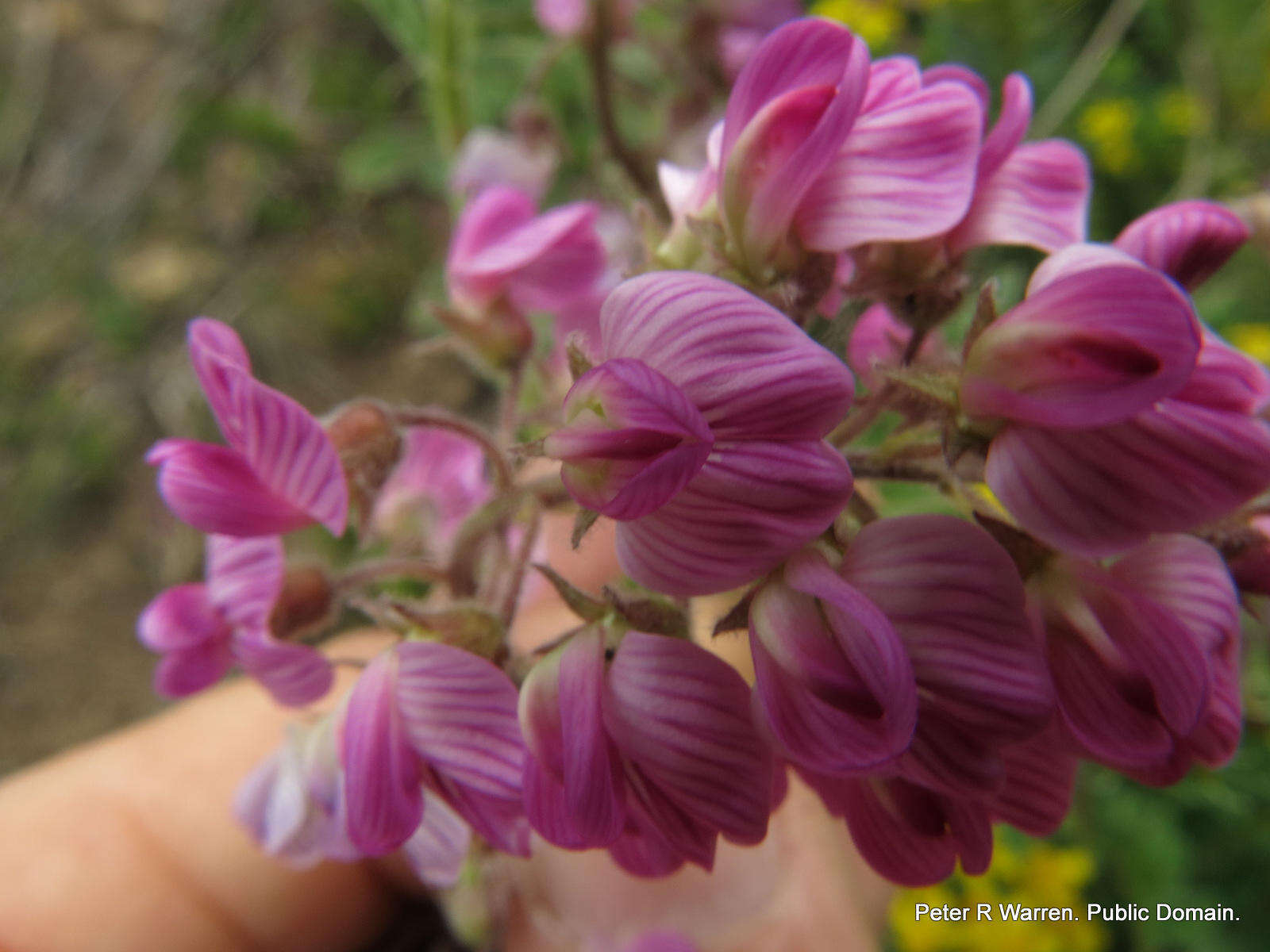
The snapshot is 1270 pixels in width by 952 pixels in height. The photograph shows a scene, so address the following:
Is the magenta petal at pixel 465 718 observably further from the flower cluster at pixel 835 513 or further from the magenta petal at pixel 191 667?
the magenta petal at pixel 191 667

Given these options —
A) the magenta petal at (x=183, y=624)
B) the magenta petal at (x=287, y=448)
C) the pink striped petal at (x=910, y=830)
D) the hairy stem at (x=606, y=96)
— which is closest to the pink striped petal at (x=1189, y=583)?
the pink striped petal at (x=910, y=830)

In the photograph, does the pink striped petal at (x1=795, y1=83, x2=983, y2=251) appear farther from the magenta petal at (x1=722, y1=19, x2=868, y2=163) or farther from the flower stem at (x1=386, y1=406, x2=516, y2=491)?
the flower stem at (x1=386, y1=406, x2=516, y2=491)

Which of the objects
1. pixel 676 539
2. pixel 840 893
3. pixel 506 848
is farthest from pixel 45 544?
pixel 676 539

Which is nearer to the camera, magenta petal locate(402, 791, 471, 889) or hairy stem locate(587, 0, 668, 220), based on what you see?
magenta petal locate(402, 791, 471, 889)

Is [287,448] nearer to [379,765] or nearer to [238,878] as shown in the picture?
[379,765]

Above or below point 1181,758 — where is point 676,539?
above

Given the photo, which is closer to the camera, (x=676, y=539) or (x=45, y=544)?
(x=676, y=539)

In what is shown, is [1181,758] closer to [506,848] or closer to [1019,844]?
[506,848]

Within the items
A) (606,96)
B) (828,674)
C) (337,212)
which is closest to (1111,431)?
(828,674)

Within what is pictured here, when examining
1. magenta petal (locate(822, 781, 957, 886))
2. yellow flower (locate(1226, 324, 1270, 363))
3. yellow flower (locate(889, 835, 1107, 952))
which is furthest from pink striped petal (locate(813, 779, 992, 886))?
yellow flower (locate(1226, 324, 1270, 363))
